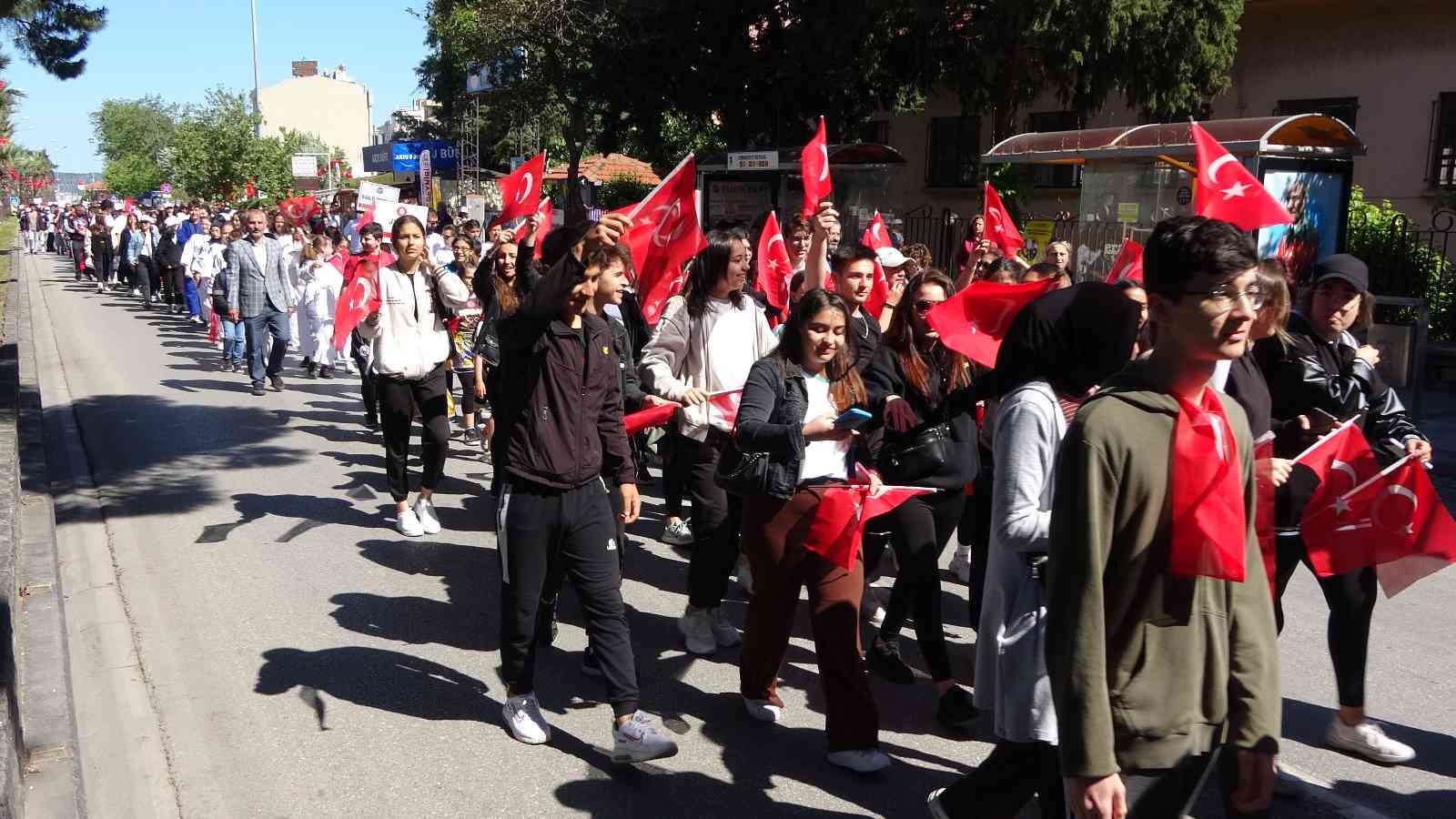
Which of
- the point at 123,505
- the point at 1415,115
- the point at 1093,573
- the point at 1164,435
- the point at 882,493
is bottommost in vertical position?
the point at 123,505

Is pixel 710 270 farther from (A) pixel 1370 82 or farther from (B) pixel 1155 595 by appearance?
(A) pixel 1370 82

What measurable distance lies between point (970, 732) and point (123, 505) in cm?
639

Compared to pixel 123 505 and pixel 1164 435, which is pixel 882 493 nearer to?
pixel 1164 435

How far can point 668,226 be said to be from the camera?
6.75 meters

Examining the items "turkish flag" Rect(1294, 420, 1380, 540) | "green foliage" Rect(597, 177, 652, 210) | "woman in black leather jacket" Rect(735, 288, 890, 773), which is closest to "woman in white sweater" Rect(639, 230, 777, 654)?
"woman in black leather jacket" Rect(735, 288, 890, 773)

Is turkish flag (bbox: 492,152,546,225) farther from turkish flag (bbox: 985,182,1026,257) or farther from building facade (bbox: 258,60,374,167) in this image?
building facade (bbox: 258,60,374,167)

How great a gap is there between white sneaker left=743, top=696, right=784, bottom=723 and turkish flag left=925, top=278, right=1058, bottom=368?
Result: 165 cm

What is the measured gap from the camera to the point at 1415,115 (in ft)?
58.7

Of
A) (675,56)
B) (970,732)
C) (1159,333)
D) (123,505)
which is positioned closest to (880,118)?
(675,56)

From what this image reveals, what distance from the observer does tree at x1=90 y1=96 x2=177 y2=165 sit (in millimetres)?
89812

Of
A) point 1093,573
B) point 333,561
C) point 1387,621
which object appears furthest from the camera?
point 333,561

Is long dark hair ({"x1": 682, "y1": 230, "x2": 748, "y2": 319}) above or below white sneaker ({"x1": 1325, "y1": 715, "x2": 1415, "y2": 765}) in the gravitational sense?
above

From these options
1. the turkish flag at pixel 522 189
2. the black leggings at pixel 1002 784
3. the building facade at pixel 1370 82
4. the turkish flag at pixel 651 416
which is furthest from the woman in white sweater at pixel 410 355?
the building facade at pixel 1370 82

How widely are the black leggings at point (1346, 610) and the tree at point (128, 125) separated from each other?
9172cm
